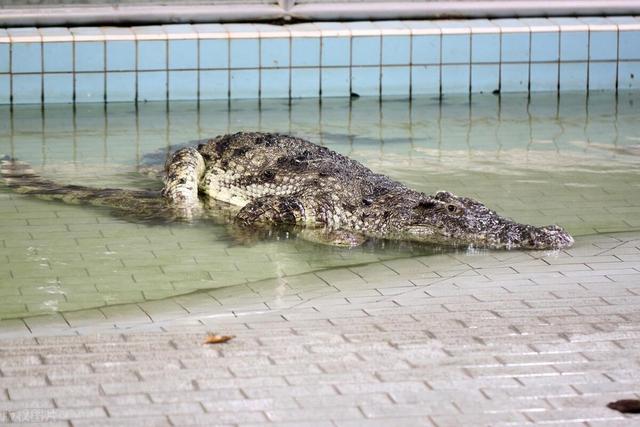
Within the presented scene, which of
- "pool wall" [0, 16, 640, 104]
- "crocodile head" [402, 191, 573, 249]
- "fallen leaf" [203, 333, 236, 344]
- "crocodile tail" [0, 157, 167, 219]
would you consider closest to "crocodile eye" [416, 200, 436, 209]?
"crocodile head" [402, 191, 573, 249]

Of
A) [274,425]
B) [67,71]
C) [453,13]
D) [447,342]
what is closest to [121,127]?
[67,71]

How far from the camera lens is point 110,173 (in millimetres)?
9648

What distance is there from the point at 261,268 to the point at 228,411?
252 centimetres

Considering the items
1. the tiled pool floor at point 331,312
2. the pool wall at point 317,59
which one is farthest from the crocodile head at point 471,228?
the pool wall at point 317,59

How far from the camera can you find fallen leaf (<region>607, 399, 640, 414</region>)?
15.6ft

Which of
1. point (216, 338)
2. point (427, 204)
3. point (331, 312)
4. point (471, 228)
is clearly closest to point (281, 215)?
point (427, 204)

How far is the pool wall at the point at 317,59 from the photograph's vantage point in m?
12.0

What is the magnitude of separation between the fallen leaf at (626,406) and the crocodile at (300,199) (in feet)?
8.81

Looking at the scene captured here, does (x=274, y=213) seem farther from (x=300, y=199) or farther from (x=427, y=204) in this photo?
(x=427, y=204)

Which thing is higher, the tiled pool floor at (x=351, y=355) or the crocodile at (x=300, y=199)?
the crocodile at (x=300, y=199)

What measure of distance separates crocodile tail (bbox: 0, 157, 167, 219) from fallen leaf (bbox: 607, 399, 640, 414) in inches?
168

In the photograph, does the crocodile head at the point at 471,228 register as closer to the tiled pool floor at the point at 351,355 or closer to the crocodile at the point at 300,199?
the crocodile at the point at 300,199

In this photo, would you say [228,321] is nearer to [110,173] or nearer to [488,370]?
[488,370]

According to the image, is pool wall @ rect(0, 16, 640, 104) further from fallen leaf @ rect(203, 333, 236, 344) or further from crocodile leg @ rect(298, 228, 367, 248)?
fallen leaf @ rect(203, 333, 236, 344)
